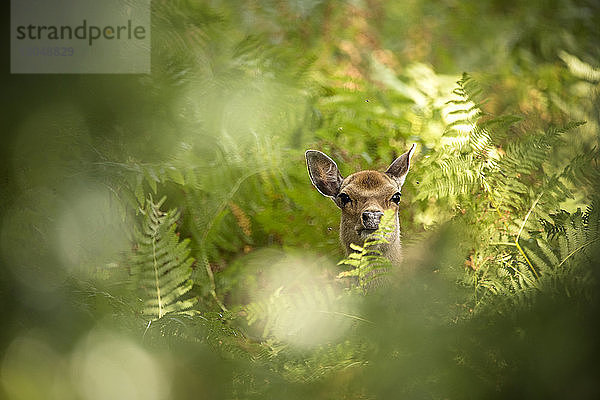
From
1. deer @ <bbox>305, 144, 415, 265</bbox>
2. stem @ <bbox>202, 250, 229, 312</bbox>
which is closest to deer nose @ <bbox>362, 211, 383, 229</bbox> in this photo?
deer @ <bbox>305, 144, 415, 265</bbox>

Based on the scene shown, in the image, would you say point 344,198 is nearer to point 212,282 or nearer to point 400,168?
point 400,168

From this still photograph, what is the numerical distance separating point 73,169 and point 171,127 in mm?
127

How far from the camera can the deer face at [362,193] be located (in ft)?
1.54

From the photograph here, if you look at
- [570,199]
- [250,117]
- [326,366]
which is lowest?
[326,366]

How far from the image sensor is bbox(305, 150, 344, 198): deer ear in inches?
19.0

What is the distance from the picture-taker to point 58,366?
0.56 metres

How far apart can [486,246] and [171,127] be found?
0.35 metres

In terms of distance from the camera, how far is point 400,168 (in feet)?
1.58

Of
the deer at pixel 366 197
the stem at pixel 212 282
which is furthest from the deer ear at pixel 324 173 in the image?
the stem at pixel 212 282

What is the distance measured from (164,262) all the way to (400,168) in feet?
0.86

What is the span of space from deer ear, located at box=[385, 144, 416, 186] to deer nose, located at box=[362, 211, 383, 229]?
40 millimetres

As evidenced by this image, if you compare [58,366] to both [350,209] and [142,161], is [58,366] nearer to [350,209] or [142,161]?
[142,161]

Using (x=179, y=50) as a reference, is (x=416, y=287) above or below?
below

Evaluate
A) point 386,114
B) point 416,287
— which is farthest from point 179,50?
point 416,287
